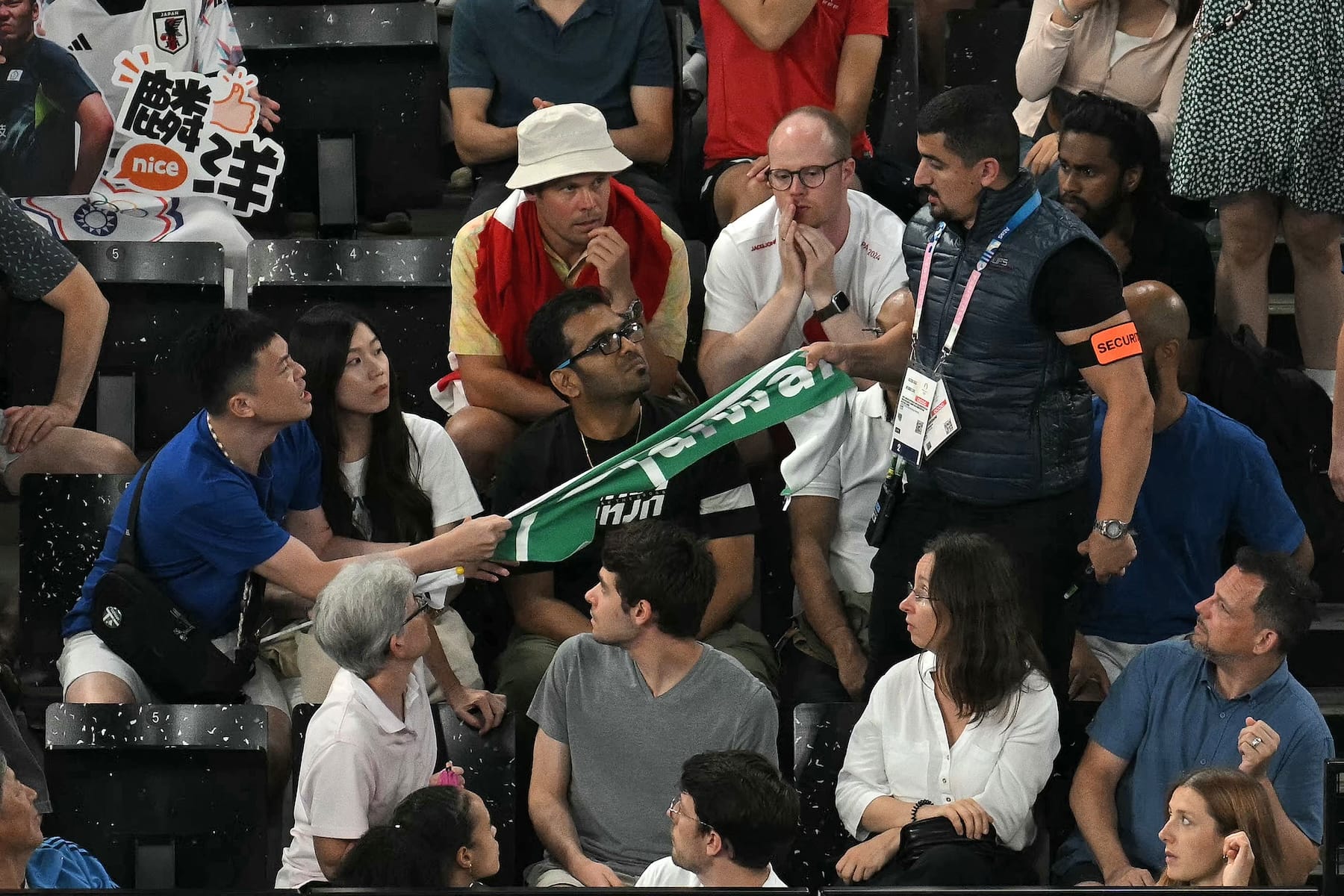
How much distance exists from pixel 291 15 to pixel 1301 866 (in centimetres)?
317

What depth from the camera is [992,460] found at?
10.4ft

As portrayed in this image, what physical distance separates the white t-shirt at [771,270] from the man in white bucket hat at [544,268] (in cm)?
10

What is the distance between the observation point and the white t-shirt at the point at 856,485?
365 centimetres

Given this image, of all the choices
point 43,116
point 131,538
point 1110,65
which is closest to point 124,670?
point 131,538

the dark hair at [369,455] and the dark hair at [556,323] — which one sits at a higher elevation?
the dark hair at [556,323]

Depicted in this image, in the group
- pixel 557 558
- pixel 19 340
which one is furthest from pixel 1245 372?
pixel 19 340

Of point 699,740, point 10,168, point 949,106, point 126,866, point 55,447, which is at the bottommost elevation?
point 126,866

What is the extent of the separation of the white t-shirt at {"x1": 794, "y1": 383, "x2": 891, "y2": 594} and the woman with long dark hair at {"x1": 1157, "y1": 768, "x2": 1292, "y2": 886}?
101cm

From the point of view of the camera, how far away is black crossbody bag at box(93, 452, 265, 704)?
3180 millimetres

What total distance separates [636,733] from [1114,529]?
0.86m

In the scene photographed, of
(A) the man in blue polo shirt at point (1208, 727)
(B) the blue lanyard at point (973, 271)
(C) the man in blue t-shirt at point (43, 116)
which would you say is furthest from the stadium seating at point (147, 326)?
(A) the man in blue polo shirt at point (1208, 727)

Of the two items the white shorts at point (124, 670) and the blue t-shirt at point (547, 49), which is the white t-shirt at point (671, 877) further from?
the blue t-shirt at point (547, 49)

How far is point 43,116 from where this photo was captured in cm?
423

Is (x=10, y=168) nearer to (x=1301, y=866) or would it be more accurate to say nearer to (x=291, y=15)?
(x=291, y=15)
